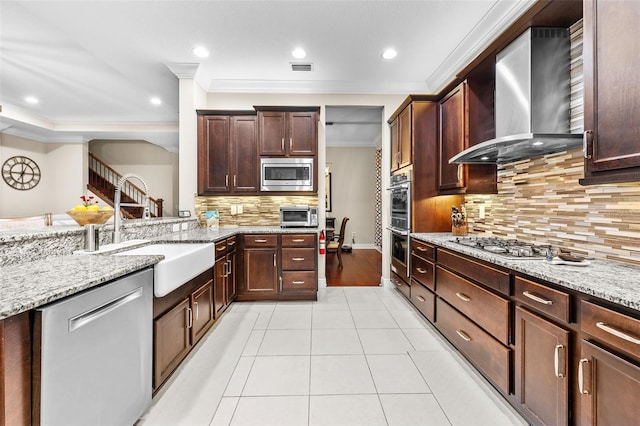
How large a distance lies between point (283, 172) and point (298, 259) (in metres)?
1.19

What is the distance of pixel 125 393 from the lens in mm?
1368

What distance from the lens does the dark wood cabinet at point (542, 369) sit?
1271 mm

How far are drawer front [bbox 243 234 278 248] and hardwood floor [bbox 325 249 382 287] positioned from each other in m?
1.35

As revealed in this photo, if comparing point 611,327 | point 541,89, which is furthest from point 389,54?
point 611,327

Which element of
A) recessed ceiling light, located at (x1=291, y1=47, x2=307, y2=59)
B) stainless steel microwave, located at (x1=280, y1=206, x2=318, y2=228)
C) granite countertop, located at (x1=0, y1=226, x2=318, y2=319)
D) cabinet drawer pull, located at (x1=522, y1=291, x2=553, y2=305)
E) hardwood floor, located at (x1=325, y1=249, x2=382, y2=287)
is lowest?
hardwood floor, located at (x1=325, y1=249, x2=382, y2=287)

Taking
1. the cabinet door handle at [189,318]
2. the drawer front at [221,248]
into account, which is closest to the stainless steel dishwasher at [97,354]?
the cabinet door handle at [189,318]

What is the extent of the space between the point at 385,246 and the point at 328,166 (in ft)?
12.5

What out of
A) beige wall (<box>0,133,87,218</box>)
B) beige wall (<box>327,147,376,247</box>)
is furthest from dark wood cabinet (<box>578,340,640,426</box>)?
beige wall (<box>0,133,87,218</box>)

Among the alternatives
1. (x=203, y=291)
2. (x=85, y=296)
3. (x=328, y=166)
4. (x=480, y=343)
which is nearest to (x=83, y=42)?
(x=203, y=291)

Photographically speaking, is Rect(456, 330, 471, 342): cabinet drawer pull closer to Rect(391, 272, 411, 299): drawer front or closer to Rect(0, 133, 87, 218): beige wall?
Rect(391, 272, 411, 299): drawer front

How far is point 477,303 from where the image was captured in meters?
1.95

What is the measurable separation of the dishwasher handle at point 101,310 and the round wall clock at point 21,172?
8.24m

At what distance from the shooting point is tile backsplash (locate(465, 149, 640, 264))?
5.22ft

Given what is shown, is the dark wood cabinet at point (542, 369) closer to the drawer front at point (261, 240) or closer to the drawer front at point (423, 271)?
the drawer front at point (423, 271)
